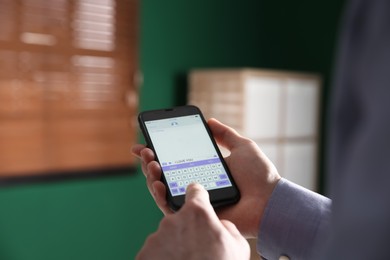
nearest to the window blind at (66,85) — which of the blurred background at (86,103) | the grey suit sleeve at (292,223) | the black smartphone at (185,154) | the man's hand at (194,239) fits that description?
the blurred background at (86,103)

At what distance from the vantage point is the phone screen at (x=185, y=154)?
1000 millimetres

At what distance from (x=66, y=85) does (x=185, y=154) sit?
1603 mm

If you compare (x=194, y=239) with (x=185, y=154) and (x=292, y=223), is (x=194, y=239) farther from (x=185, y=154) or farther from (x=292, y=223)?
(x=185, y=154)

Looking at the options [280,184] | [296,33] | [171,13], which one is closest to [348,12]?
[280,184]

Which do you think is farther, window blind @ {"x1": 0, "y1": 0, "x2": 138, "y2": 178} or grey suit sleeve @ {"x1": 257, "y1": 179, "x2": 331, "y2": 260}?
window blind @ {"x1": 0, "y1": 0, "x2": 138, "y2": 178}

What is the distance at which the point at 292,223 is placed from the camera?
2.99ft

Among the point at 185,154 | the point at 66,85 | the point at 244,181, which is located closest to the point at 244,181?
the point at 244,181

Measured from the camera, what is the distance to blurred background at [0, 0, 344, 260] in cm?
240

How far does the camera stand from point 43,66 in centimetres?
246

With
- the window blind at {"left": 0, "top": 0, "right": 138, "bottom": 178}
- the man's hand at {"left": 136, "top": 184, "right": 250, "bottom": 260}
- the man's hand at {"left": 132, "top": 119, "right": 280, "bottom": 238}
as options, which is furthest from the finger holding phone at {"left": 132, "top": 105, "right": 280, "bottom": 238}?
the window blind at {"left": 0, "top": 0, "right": 138, "bottom": 178}

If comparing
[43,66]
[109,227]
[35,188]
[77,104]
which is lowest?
[109,227]

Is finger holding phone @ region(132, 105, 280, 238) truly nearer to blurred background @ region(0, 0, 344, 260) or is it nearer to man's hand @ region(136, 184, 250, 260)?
man's hand @ region(136, 184, 250, 260)

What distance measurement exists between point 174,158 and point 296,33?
108 inches

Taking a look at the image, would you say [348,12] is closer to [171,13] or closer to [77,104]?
[77,104]
